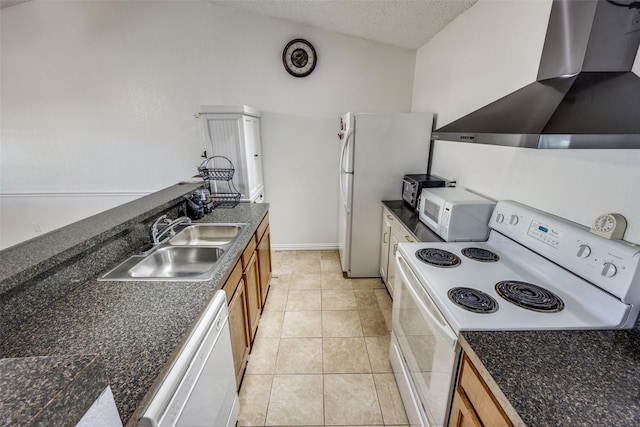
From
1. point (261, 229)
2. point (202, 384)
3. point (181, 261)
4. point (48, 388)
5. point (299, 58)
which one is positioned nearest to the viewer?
point (48, 388)

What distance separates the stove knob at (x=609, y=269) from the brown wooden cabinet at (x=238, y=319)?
163 centimetres

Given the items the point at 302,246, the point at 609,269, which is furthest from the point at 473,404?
the point at 302,246

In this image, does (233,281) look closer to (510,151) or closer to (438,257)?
(438,257)

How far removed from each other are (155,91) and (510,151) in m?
3.59

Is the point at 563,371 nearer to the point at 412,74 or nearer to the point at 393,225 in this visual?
the point at 393,225

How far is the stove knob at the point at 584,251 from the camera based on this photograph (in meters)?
1.11

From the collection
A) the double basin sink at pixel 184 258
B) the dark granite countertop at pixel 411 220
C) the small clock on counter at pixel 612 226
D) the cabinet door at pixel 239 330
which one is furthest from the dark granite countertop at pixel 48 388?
the dark granite countertop at pixel 411 220

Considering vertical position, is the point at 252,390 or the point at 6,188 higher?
the point at 6,188

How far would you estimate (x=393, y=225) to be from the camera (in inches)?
98.7

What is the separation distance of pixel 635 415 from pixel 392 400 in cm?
126

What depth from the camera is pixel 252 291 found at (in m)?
Result: 2.08

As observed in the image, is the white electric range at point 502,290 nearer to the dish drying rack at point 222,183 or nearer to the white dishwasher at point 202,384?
the white dishwasher at point 202,384

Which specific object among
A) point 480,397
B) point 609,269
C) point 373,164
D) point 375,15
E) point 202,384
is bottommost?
point 202,384

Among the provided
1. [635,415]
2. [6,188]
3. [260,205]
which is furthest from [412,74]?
[6,188]
